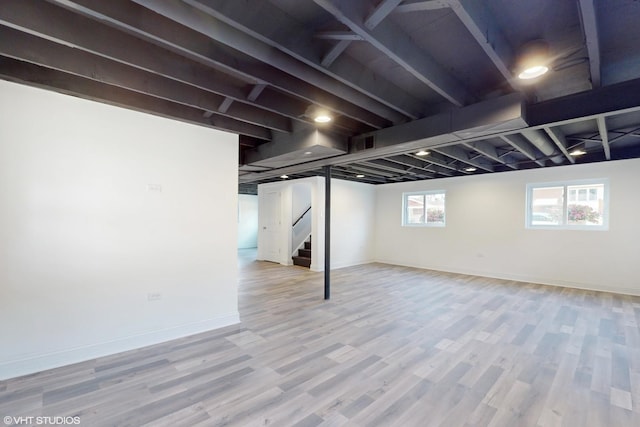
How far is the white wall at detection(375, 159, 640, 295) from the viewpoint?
5277mm

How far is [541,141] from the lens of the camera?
422 cm

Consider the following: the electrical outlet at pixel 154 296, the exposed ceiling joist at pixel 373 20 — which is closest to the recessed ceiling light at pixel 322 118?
the exposed ceiling joist at pixel 373 20

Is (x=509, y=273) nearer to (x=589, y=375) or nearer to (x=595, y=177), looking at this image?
(x=595, y=177)

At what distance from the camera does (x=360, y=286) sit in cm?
576

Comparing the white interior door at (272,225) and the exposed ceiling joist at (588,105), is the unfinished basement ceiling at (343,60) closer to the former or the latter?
the exposed ceiling joist at (588,105)

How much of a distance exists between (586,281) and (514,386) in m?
4.80

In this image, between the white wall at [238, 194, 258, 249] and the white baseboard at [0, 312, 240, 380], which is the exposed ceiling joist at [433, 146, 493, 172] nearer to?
the white baseboard at [0, 312, 240, 380]

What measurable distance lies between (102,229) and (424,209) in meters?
7.30

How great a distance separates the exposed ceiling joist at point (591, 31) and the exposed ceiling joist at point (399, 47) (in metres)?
0.92

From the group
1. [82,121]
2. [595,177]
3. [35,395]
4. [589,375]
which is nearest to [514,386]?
[589,375]

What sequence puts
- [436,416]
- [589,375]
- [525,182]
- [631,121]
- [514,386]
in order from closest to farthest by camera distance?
[436,416], [514,386], [589,375], [631,121], [525,182]

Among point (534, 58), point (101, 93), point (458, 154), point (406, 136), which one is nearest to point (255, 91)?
point (101, 93)

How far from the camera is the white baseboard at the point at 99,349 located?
8.11ft

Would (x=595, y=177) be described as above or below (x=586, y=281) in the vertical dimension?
above
